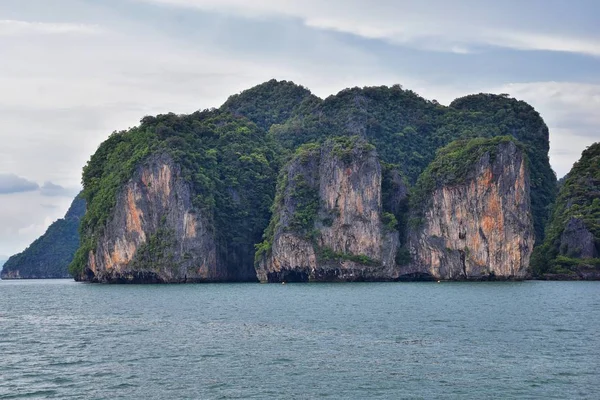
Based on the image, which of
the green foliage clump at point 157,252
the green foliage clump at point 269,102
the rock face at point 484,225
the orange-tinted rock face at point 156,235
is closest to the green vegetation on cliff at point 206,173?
the orange-tinted rock face at point 156,235

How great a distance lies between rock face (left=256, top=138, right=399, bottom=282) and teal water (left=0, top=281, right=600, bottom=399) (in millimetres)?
41020

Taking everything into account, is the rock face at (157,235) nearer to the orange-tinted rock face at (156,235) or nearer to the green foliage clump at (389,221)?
the orange-tinted rock face at (156,235)

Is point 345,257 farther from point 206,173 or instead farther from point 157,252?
point 206,173

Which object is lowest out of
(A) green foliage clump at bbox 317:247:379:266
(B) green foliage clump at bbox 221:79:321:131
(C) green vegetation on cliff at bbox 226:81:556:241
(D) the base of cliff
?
(D) the base of cliff

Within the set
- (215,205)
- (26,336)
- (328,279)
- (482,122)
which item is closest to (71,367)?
(26,336)

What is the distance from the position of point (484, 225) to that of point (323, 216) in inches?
849

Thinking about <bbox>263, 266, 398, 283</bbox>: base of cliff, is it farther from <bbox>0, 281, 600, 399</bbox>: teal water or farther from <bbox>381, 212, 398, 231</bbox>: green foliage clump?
<bbox>0, 281, 600, 399</bbox>: teal water

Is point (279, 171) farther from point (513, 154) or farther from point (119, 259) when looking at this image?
point (513, 154)

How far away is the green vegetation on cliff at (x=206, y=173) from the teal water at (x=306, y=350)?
4952cm

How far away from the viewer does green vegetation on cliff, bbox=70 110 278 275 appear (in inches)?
4604

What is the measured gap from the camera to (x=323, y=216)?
112 metres

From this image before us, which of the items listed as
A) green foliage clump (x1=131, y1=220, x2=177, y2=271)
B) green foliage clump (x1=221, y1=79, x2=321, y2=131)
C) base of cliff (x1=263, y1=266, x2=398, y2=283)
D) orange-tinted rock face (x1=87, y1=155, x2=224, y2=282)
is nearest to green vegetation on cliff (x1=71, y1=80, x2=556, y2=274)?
green foliage clump (x1=221, y1=79, x2=321, y2=131)

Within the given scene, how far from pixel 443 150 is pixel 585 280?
28.1 m

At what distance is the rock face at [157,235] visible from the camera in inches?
4382
